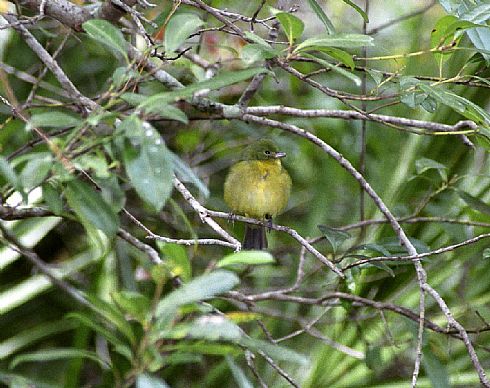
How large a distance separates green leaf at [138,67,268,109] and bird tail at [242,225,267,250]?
255 centimetres

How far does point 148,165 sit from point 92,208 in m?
0.21

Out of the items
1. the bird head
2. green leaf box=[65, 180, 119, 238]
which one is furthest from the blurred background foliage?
the bird head

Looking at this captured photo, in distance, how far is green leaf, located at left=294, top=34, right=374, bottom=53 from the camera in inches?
81.5

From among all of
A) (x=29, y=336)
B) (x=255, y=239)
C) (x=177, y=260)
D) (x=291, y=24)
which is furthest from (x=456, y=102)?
(x=29, y=336)

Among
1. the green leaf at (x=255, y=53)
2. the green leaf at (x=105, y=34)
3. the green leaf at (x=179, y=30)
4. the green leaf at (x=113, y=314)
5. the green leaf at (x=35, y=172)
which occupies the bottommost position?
the green leaf at (x=113, y=314)

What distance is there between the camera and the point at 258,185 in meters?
4.65

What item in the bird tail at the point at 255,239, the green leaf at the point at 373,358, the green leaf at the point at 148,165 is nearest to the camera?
the green leaf at the point at 148,165

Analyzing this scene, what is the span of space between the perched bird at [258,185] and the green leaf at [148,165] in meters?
2.83

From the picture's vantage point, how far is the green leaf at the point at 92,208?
6.06ft

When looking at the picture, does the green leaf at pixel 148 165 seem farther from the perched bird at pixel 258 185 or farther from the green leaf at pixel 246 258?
the perched bird at pixel 258 185

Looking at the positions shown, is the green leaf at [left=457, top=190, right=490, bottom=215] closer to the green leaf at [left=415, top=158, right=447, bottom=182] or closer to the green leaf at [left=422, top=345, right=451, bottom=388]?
the green leaf at [left=415, top=158, right=447, bottom=182]

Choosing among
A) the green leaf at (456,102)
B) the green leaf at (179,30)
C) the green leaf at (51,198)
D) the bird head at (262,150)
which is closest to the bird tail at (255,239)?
the bird head at (262,150)

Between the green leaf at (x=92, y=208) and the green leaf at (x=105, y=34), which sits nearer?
the green leaf at (x=92, y=208)

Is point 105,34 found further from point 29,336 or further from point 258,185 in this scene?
point 258,185
